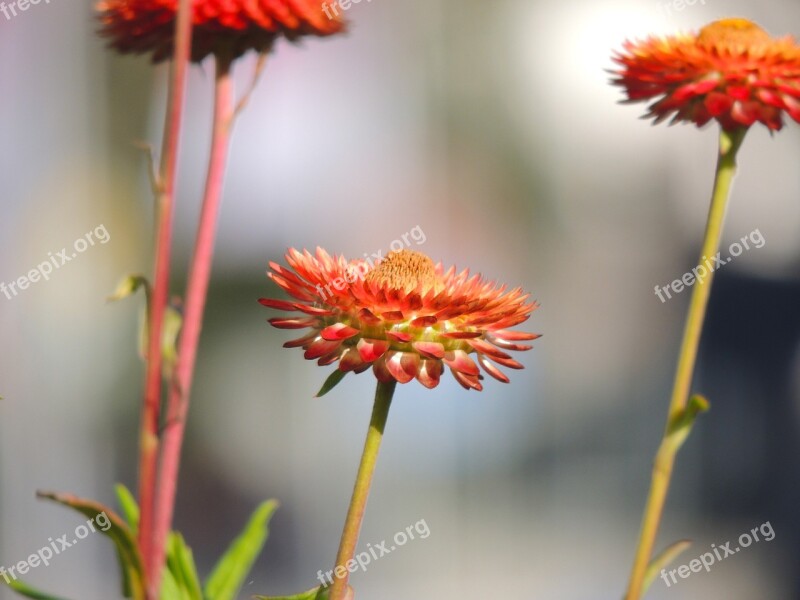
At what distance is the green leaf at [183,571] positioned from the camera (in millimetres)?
470

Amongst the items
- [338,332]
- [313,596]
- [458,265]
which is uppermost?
[458,265]

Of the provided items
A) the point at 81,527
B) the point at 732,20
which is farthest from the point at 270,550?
the point at 732,20

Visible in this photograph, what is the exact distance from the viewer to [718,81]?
1.75 ft

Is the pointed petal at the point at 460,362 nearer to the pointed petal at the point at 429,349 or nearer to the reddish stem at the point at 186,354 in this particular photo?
the pointed petal at the point at 429,349

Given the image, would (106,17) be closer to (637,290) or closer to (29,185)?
(29,185)

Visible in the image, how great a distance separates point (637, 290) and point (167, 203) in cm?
199

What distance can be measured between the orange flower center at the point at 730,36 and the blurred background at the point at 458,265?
147 cm

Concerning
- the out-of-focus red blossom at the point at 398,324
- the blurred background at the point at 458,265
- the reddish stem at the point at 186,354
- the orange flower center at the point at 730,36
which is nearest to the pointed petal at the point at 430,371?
the out-of-focus red blossom at the point at 398,324

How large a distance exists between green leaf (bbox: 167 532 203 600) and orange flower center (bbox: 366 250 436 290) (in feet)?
0.51

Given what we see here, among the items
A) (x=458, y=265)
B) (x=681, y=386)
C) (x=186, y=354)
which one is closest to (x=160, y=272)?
(x=186, y=354)

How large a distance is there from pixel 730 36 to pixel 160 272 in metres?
0.35

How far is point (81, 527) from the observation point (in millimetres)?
1822

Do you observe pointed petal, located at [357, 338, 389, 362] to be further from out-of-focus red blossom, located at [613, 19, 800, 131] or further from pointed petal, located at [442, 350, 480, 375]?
out-of-focus red blossom, located at [613, 19, 800, 131]

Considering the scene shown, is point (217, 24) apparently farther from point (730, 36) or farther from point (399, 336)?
point (730, 36)
